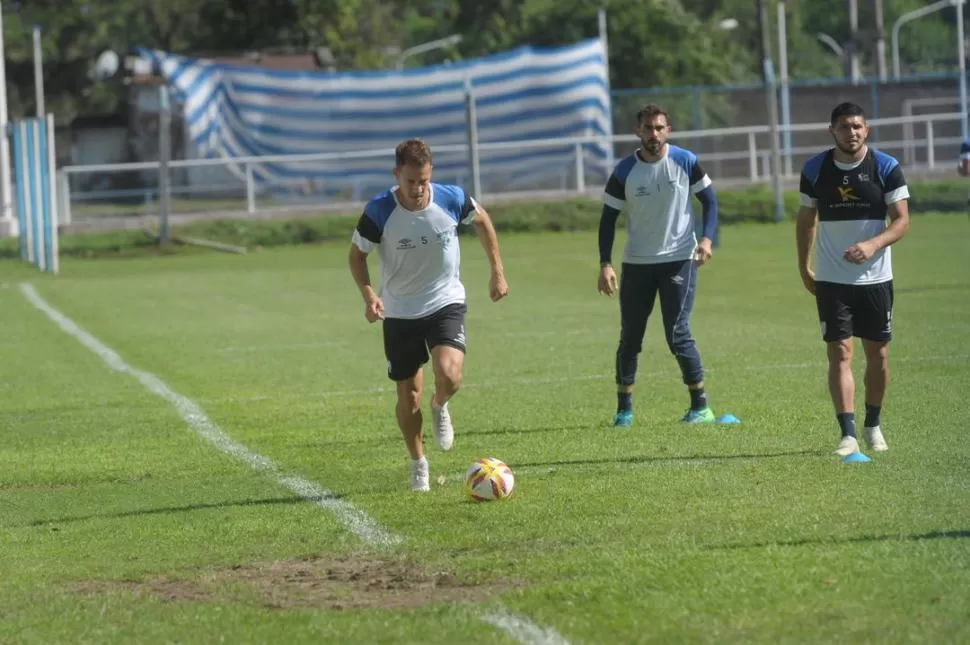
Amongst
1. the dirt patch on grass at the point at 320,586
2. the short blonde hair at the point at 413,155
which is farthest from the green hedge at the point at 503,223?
the dirt patch on grass at the point at 320,586

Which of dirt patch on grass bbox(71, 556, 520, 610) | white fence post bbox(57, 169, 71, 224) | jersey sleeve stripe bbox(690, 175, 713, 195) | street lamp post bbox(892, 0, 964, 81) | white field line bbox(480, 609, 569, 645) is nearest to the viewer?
white field line bbox(480, 609, 569, 645)

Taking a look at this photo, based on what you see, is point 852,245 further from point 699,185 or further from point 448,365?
point 448,365

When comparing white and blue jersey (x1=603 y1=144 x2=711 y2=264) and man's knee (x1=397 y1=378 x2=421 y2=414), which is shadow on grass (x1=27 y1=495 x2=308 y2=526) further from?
white and blue jersey (x1=603 y1=144 x2=711 y2=264)

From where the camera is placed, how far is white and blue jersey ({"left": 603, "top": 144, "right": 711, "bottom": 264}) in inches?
450

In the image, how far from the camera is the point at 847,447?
9.56 meters

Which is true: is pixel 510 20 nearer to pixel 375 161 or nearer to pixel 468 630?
pixel 375 161

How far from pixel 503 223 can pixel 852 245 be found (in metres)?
25.7

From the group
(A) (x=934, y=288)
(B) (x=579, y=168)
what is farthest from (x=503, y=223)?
(A) (x=934, y=288)

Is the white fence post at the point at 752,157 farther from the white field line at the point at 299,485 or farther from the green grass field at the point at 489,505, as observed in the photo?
the white field line at the point at 299,485

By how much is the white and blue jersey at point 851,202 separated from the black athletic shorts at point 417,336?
2.12 meters

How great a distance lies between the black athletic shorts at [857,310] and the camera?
974cm

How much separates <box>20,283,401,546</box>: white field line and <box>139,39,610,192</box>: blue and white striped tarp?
23.2 m

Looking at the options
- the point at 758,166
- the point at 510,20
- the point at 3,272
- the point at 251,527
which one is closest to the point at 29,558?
the point at 251,527

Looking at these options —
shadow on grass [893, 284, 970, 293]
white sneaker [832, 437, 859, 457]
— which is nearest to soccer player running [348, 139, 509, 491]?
white sneaker [832, 437, 859, 457]
